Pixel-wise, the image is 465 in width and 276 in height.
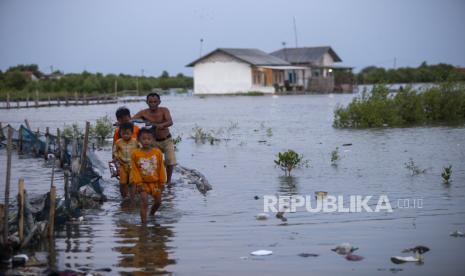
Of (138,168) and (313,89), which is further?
(313,89)

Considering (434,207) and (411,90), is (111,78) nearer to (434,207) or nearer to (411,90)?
(411,90)

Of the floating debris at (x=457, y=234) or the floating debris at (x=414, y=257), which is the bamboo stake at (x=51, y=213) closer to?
the floating debris at (x=414, y=257)

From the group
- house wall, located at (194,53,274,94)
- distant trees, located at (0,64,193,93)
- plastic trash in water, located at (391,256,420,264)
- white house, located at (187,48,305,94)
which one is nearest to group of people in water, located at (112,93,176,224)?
plastic trash in water, located at (391,256,420,264)

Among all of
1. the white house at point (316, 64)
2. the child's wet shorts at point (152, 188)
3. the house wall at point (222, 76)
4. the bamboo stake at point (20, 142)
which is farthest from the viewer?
the white house at point (316, 64)

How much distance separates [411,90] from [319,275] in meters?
19.7

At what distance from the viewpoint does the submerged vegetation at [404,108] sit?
2356 cm

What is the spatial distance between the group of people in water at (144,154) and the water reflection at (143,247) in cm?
27

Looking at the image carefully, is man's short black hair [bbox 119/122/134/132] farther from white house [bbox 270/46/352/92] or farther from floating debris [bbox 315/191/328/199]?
white house [bbox 270/46/352/92]

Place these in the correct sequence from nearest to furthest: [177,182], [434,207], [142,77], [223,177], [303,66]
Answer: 1. [434,207]
2. [177,182]
3. [223,177]
4. [303,66]
5. [142,77]

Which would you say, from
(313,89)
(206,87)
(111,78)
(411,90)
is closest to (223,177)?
(411,90)

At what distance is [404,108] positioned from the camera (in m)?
25.0

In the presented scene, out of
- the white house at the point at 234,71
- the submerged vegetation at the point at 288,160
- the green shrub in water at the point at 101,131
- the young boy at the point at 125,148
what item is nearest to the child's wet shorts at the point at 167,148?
the young boy at the point at 125,148

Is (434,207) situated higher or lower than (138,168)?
lower

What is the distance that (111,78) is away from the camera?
7056 cm
